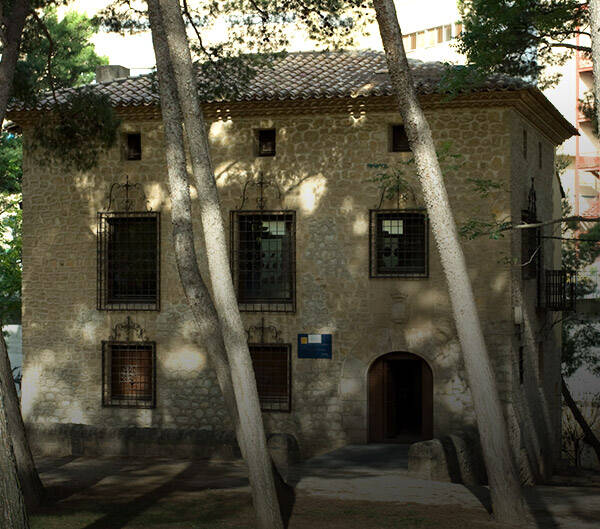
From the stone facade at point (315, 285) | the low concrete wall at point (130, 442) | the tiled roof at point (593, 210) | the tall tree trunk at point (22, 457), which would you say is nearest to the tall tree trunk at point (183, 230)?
the tall tree trunk at point (22, 457)

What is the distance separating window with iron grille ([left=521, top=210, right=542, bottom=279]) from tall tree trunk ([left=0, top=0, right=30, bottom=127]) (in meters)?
10.9

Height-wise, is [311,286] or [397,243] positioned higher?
[397,243]

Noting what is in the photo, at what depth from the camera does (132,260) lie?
2169cm

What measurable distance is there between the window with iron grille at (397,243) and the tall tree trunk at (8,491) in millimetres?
12840

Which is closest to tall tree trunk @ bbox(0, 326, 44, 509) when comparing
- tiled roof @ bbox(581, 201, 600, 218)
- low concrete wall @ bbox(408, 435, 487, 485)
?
low concrete wall @ bbox(408, 435, 487, 485)

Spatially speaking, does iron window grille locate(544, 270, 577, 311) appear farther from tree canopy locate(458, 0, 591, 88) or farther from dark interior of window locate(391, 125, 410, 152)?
tree canopy locate(458, 0, 591, 88)

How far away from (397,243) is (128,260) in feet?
18.3

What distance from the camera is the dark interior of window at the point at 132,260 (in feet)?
70.7

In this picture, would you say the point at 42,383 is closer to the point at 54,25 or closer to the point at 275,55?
the point at 275,55

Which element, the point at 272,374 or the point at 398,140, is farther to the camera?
the point at 272,374

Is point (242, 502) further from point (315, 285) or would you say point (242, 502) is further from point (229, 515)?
point (315, 285)

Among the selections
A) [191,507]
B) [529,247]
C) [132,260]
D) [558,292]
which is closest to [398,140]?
[529,247]

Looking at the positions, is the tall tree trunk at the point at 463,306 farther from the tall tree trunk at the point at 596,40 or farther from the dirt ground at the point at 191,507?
the tall tree trunk at the point at 596,40

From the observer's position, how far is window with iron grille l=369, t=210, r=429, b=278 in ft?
67.2
